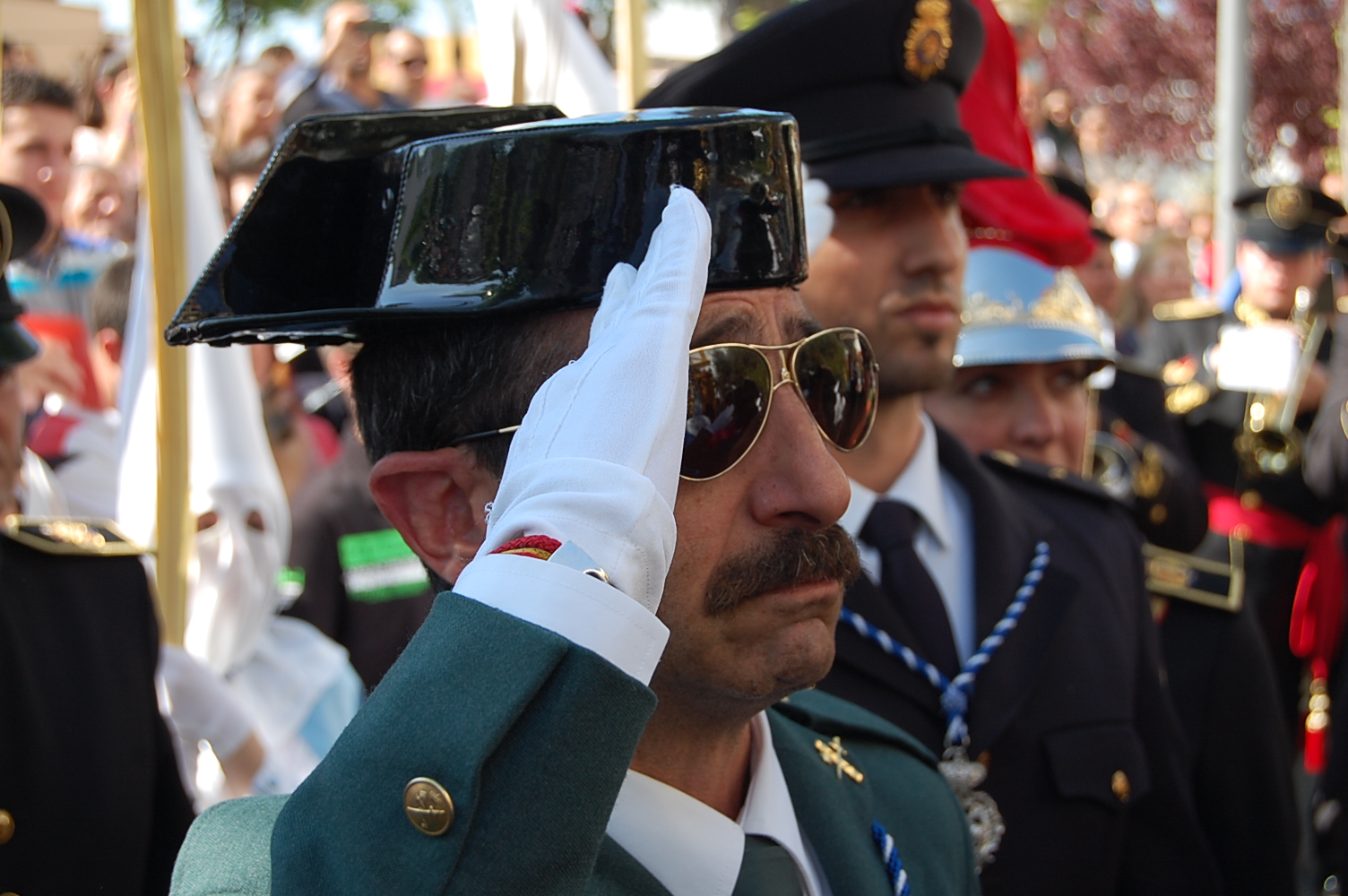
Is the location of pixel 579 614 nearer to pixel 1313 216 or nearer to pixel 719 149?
pixel 719 149

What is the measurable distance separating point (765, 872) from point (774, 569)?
38cm

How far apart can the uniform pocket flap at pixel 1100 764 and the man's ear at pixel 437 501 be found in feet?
3.95

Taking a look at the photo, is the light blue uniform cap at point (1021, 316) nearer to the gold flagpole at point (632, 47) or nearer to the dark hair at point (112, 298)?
the gold flagpole at point (632, 47)

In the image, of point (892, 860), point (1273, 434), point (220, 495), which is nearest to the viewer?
point (892, 860)

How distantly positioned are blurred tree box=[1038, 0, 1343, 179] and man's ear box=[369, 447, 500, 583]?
14712mm

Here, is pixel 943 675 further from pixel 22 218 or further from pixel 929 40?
pixel 22 218

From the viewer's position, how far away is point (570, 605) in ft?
4.25

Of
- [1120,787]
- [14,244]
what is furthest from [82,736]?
[1120,787]

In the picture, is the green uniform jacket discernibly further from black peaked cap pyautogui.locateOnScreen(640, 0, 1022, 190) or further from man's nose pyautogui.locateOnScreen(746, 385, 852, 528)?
black peaked cap pyautogui.locateOnScreen(640, 0, 1022, 190)

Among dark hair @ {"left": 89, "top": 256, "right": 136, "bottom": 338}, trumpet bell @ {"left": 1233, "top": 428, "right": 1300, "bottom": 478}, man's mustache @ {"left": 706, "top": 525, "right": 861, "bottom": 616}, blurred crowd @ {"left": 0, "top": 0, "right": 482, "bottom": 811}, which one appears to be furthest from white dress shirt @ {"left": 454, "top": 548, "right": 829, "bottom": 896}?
trumpet bell @ {"left": 1233, "top": 428, "right": 1300, "bottom": 478}

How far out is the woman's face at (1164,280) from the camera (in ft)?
27.1

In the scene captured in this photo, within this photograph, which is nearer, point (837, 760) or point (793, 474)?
point (793, 474)

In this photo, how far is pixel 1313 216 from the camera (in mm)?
5859

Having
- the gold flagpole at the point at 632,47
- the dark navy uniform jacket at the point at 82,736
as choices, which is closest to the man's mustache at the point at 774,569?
the dark navy uniform jacket at the point at 82,736
